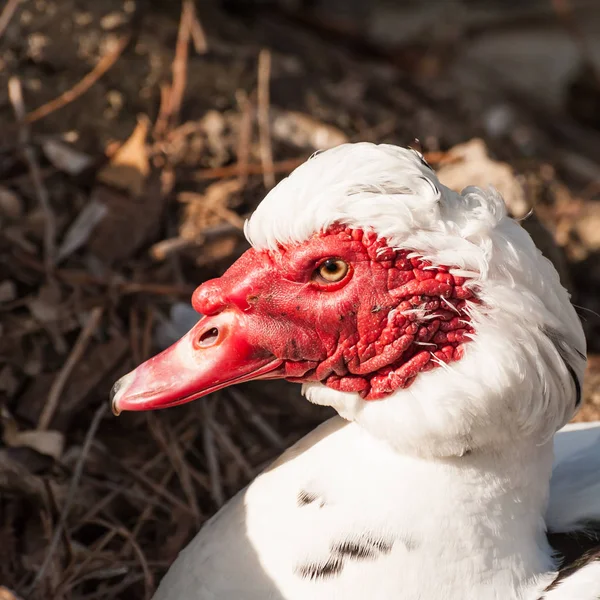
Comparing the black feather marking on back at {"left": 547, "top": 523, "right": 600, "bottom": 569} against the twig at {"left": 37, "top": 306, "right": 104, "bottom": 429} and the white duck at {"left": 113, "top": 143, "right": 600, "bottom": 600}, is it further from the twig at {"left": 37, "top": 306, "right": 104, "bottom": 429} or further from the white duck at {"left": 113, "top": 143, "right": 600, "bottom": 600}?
the twig at {"left": 37, "top": 306, "right": 104, "bottom": 429}

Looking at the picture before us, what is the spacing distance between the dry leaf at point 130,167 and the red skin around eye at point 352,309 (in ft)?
4.87

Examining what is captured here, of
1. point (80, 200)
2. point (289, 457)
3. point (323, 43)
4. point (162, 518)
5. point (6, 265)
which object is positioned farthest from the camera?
point (323, 43)

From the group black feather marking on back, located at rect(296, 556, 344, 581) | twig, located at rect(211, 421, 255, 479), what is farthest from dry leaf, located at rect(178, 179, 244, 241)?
black feather marking on back, located at rect(296, 556, 344, 581)

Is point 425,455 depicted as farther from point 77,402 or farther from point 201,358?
point 77,402

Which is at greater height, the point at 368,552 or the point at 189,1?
the point at 189,1

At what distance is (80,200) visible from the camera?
3258 millimetres

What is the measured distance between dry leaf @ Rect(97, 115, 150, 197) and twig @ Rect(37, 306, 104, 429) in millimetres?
605

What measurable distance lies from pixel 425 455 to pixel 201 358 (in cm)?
51

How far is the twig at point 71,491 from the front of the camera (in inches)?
89.4

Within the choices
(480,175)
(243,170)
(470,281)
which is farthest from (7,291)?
(480,175)

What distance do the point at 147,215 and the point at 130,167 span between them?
0.73ft

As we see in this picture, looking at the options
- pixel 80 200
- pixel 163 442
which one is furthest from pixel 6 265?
pixel 163 442

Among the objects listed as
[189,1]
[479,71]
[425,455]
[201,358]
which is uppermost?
[189,1]

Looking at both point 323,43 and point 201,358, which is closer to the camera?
point 201,358
